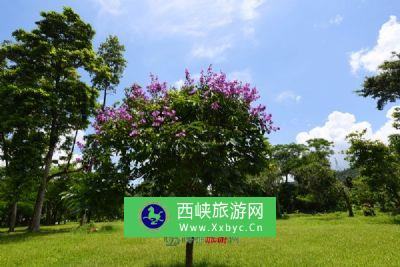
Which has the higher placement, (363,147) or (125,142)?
(363,147)

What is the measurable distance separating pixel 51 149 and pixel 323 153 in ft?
137

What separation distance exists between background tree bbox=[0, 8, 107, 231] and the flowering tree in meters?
20.9

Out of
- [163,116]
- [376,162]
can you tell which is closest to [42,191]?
[163,116]

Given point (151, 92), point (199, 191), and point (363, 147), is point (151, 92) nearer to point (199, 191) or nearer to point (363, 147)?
point (199, 191)

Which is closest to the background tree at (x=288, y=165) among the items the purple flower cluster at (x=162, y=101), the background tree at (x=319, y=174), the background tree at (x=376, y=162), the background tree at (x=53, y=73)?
the background tree at (x=319, y=174)

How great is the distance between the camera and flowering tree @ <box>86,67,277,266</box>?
32.3 feet

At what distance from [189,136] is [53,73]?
2507 centimetres

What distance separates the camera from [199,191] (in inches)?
427

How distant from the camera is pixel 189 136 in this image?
386 inches

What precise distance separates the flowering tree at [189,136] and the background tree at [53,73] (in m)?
20.9

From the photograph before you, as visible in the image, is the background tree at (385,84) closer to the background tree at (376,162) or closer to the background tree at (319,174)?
the background tree at (376,162)

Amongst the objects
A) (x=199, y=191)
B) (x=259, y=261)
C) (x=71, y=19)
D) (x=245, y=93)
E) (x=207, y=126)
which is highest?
(x=71, y=19)

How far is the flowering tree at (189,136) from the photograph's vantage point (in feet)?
32.3

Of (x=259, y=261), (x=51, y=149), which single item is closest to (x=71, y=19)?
(x=51, y=149)
